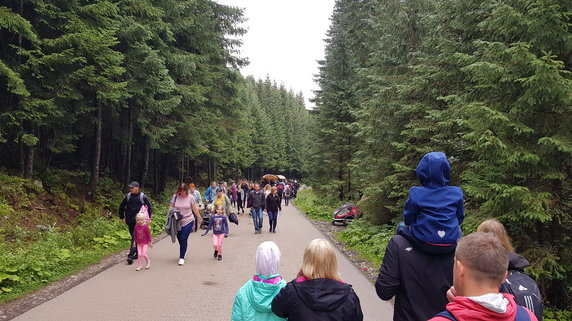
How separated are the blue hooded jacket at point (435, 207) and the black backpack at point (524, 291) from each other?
55cm

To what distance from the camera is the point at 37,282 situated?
24.0 feet

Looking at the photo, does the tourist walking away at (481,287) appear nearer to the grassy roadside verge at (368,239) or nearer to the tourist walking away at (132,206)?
the grassy roadside verge at (368,239)

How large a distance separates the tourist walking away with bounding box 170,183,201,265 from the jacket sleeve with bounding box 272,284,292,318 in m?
7.18

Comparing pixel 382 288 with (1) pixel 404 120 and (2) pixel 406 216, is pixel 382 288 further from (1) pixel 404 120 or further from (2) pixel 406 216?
(1) pixel 404 120

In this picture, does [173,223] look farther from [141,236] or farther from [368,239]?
[368,239]

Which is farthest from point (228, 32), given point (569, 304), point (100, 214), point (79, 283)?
point (569, 304)

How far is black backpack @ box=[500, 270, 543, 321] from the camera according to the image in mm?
2793

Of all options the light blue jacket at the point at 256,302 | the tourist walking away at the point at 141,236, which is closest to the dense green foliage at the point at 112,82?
the tourist walking away at the point at 141,236

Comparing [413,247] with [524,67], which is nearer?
[413,247]

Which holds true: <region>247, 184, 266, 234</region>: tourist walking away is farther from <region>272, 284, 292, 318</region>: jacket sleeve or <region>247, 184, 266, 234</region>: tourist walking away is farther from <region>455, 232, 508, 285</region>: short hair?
<region>455, 232, 508, 285</region>: short hair

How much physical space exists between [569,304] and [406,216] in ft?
16.5

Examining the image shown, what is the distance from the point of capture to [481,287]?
1789 millimetres

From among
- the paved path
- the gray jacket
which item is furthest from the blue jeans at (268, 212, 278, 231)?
the gray jacket

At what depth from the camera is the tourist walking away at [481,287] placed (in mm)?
1650
